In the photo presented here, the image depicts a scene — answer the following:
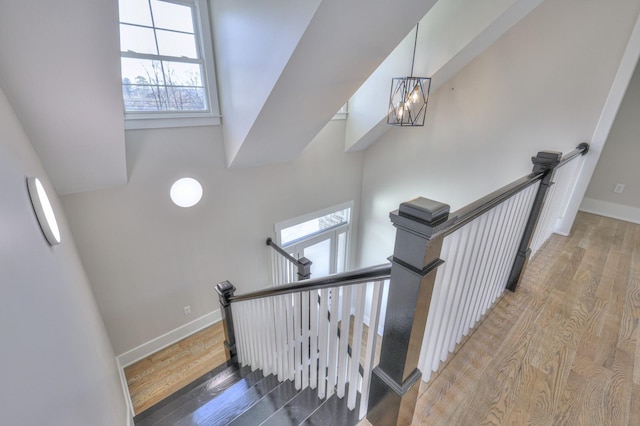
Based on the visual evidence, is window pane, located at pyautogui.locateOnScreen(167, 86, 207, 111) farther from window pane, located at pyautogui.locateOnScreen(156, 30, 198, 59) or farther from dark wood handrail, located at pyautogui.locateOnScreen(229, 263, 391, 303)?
dark wood handrail, located at pyautogui.locateOnScreen(229, 263, 391, 303)

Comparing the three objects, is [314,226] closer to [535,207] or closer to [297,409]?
[297,409]

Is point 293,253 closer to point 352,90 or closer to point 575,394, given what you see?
point 352,90

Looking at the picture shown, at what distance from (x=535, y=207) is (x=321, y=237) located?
3079 millimetres

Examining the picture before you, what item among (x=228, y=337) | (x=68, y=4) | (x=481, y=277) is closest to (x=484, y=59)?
(x=481, y=277)

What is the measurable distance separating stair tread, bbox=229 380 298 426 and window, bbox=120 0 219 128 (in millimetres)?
2464

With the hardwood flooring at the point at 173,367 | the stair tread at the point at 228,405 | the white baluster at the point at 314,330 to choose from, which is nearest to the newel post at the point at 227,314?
the hardwood flooring at the point at 173,367

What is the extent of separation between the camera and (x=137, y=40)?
93.1 inches

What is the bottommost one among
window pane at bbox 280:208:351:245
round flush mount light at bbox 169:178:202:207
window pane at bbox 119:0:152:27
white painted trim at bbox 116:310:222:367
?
white painted trim at bbox 116:310:222:367

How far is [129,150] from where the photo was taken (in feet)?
8.21

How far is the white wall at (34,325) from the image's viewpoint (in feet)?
2.57

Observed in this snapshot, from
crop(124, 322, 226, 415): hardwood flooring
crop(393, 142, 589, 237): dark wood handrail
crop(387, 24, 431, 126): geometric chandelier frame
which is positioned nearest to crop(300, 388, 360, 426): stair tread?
crop(393, 142, 589, 237): dark wood handrail

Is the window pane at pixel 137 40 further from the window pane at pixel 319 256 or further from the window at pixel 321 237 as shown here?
the window pane at pixel 319 256

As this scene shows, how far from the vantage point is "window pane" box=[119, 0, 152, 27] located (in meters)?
2.24

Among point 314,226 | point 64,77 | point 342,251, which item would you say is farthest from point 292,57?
point 342,251
